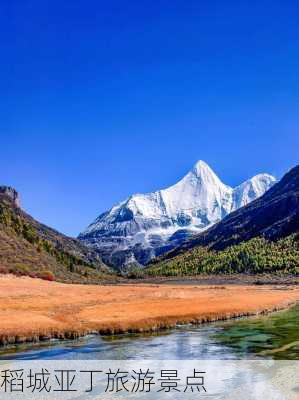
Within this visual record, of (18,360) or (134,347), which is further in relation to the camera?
(134,347)

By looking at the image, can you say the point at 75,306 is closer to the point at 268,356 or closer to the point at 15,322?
the point at 15,322

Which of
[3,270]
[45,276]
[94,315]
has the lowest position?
[94,315]

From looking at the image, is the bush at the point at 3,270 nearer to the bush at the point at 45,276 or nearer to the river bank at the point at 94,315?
the bush at the point at 45,276

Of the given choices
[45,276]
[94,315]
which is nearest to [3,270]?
[45,276]

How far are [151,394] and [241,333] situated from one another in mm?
30041

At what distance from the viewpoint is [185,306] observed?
3474 inches

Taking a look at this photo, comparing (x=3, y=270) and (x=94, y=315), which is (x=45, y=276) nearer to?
(x=3, y=270)

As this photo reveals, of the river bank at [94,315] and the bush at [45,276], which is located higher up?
the bush at [45,276]

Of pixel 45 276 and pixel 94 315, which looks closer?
pixel 94 315

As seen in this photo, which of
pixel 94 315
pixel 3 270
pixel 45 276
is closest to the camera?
pixel 94 315

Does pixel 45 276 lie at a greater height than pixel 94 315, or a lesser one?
greater

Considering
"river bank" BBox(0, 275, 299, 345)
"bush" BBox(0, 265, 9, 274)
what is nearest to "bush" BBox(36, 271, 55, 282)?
"bush" BBox(0, 265, 9, 274)

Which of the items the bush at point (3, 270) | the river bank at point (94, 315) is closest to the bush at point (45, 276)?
the bush at point (3, 270)

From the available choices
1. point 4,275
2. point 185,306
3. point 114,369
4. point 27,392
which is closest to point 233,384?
point 114,369
